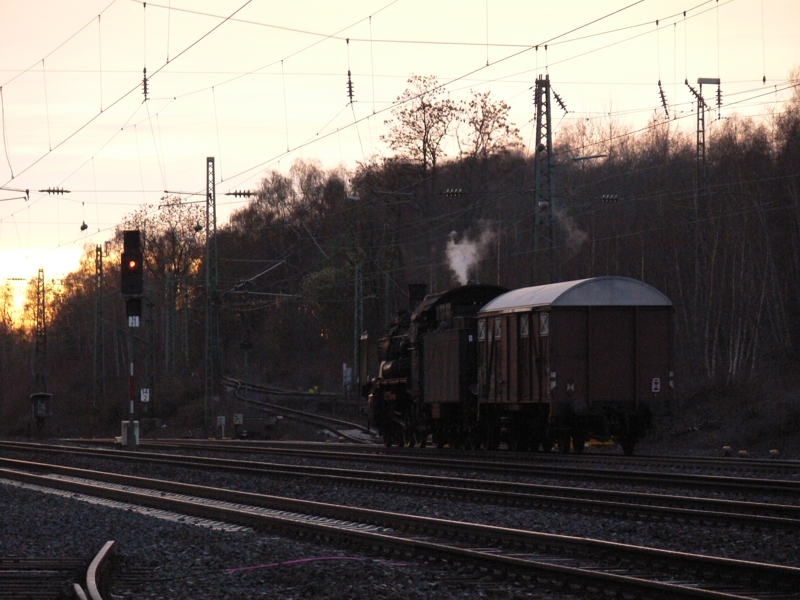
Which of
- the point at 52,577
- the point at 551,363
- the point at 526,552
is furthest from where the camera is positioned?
the point at 551,363

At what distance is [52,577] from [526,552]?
4177 mm

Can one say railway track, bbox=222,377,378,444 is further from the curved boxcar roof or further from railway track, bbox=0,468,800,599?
railway track, bbox=0,468,800,599

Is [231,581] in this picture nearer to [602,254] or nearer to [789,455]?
[789,455]

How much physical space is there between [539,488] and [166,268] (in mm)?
63235

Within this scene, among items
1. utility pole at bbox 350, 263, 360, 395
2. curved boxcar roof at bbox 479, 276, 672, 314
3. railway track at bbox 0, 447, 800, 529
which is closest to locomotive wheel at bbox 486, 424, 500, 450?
curved boxcar roof at bbox 479, 276, 672, 314

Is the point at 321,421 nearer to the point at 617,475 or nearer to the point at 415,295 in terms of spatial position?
the point at 415,295

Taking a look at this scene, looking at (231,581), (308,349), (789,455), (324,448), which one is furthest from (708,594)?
(308,349)

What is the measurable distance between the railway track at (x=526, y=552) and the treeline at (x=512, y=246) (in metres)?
15.9

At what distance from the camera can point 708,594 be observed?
22.8 ft

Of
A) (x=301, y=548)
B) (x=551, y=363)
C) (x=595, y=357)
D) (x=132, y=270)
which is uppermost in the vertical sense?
(x=132, y=270)

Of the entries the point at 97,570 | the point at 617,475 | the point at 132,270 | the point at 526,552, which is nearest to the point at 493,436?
the point at 617,475

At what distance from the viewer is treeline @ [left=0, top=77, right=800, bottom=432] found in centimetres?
4456

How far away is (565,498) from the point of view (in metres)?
13.0

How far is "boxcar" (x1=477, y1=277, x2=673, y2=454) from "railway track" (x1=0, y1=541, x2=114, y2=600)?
1292cm
